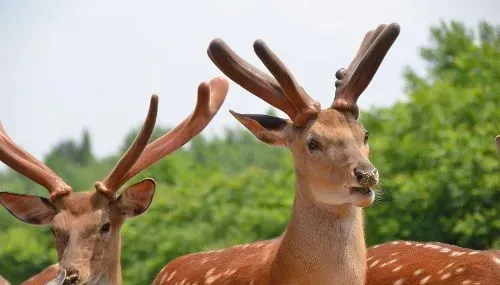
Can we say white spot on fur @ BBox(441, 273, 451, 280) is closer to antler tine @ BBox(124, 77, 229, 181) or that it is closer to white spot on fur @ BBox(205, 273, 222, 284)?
white spot on fur @ BBox(205, 273, 222, 284)

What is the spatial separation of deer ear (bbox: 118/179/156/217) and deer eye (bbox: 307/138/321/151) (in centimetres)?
122

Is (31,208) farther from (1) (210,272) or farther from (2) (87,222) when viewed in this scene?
(1) (210,272)

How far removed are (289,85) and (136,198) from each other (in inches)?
50.2

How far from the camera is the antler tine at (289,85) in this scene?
691 cm

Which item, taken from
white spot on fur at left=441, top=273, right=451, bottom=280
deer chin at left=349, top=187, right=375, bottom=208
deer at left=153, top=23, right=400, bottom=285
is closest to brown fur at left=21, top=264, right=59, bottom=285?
deer at left=153, top=23, right=400, bottom=285

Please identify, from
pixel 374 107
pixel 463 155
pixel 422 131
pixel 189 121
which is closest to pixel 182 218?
pixel 374 107

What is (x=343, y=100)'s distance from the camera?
22.7 ft

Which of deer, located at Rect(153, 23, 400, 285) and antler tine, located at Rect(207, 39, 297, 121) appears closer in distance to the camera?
deer, located at Rect(153, 23, 400, 285)

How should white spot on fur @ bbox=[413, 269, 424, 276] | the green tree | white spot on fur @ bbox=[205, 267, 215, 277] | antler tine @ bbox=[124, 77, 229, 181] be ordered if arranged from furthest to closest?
the green tree → white spot on fur @ bbox=[205, 267, 215, 277] → antler tine @ bbox=[124, 77, 229, 181] → white spot on fur @ bbox=[413, 269, 424, 276]

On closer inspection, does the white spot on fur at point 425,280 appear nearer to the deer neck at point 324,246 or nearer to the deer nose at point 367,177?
the deer neck at point 324,246

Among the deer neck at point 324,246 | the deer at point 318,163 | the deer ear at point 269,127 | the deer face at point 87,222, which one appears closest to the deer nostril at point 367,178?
the deer at point 318,163

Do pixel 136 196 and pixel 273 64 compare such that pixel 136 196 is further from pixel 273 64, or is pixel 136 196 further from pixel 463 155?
pixel 463 155

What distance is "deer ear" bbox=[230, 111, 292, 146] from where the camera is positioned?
7.05 m

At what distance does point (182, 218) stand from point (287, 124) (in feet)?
49.7
